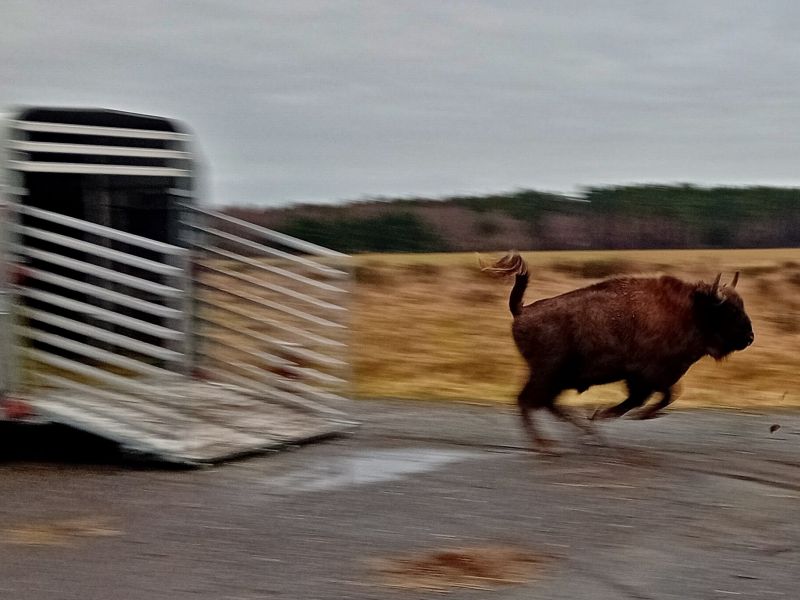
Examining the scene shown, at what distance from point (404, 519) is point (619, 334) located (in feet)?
10.5

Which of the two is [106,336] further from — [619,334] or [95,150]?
[619,334]

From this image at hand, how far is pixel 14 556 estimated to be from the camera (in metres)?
6.57

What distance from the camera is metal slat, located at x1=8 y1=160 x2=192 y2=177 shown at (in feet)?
29.8

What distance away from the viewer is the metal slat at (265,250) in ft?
33.5

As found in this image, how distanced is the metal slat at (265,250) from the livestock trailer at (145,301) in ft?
0.06

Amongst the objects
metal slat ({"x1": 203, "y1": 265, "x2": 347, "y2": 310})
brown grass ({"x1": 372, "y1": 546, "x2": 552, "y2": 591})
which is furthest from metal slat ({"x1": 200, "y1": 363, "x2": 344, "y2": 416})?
brown grass ({"x1": 372, "y1": 546, "x2": 552, "y2": 591})

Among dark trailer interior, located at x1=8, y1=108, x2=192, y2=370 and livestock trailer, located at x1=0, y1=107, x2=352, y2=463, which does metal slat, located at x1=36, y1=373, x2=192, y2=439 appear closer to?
livestock trailer, located at x1=0, y1=107, x2=352, y2=463

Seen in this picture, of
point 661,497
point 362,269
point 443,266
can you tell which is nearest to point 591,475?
point 661,497

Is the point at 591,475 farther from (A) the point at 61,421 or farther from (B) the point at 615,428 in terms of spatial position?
(A) the point at 61,421

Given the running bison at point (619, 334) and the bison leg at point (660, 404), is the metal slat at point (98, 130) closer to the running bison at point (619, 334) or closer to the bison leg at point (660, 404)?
the running bison at point (619, 334)

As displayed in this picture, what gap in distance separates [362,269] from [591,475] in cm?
2087

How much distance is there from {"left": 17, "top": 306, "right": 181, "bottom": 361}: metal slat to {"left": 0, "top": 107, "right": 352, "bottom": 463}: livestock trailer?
0.5 inches

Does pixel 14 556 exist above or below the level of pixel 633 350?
below

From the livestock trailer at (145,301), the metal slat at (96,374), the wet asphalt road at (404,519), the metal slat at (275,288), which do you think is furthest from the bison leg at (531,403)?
the metal slat at (96,374)
